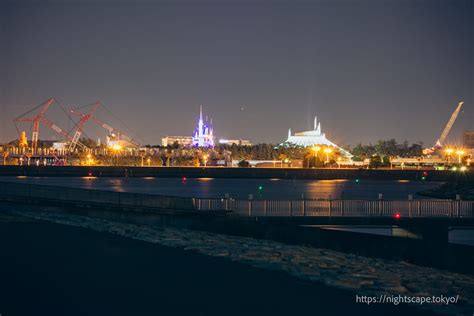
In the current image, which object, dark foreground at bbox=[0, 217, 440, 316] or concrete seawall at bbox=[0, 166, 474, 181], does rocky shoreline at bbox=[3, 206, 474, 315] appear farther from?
concrete seawall at bbox=[0, 166, 474, 181]

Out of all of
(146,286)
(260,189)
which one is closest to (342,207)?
(146,286)

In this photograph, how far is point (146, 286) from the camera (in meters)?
14.7

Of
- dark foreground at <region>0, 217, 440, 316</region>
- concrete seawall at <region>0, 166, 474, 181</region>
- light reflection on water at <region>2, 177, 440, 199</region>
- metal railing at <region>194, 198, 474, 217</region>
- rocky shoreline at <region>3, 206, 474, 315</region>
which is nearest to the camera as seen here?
dark foreground at <region>0, 217, 440, 316</region>

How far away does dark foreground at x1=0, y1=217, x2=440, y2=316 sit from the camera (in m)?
13.0

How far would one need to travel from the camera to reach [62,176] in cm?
13775

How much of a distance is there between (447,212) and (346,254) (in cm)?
824

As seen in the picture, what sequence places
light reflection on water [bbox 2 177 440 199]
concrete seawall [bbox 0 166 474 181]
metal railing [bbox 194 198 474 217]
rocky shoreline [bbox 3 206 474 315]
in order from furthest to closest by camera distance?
concrete seawall [bbox 0 166 474 181]
light reflection on water [bbox 2 177 440 199]
metal railing [bbox 194 198 474 217]
rocky shoreline [bbox 3 206 474 315]

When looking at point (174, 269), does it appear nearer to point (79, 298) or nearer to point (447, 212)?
point (79, 298)

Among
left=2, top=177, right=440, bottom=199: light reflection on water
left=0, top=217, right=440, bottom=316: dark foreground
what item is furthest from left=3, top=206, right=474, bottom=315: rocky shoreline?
left=2, top=177, right=440, bottom=199: light reflection on water

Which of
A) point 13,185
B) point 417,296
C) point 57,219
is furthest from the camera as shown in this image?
point 13,185

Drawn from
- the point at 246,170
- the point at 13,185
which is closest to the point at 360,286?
the point at 13,185

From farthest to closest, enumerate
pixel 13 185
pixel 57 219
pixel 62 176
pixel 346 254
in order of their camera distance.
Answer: pixel 62 176 → pixel 13 185 → pixel 57 219 → pixel 346 254

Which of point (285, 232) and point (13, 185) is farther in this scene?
point (13, 185)

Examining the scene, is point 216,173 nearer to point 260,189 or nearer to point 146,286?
point 260,189
